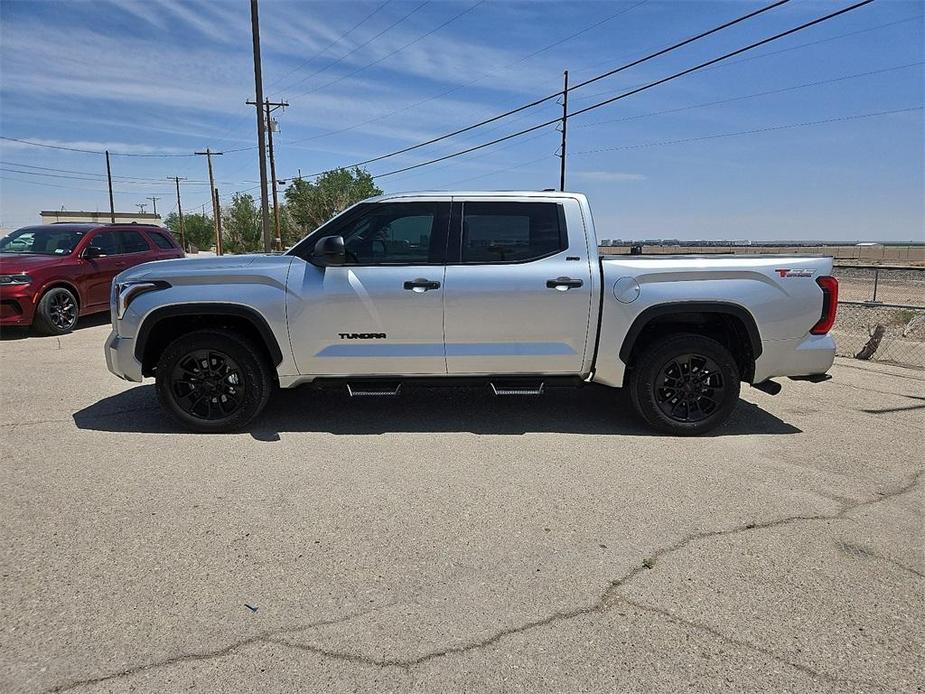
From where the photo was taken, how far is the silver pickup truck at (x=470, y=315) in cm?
443

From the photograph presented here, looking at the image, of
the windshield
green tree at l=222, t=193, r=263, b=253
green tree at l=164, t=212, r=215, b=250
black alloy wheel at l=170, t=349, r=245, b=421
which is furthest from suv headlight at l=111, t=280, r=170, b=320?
green tree at l=164, t=212, r=215, b=250

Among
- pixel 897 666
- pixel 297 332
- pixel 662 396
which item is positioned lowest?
pixel 897 666

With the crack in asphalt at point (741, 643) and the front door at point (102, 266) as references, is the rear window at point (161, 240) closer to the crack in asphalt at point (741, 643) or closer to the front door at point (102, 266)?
the front door at point (102, 266)

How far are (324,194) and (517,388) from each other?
177ft

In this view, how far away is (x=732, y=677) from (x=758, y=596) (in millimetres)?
594

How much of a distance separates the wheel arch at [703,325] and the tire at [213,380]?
9.83 feet

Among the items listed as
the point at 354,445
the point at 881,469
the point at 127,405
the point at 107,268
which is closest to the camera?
the point at 881,469

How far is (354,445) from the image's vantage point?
436cm

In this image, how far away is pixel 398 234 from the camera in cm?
460

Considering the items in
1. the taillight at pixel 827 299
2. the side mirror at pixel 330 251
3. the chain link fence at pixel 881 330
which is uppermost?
the side mirror at pixel 330 251

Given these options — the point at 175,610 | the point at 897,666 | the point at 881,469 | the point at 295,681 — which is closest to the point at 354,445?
the point at 175,610

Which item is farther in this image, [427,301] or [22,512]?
[427,301]

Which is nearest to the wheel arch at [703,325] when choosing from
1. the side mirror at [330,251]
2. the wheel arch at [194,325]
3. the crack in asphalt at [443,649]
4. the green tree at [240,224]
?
the crack in asphalt at [443,649]

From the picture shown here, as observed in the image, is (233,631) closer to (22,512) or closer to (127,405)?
(22,512)
